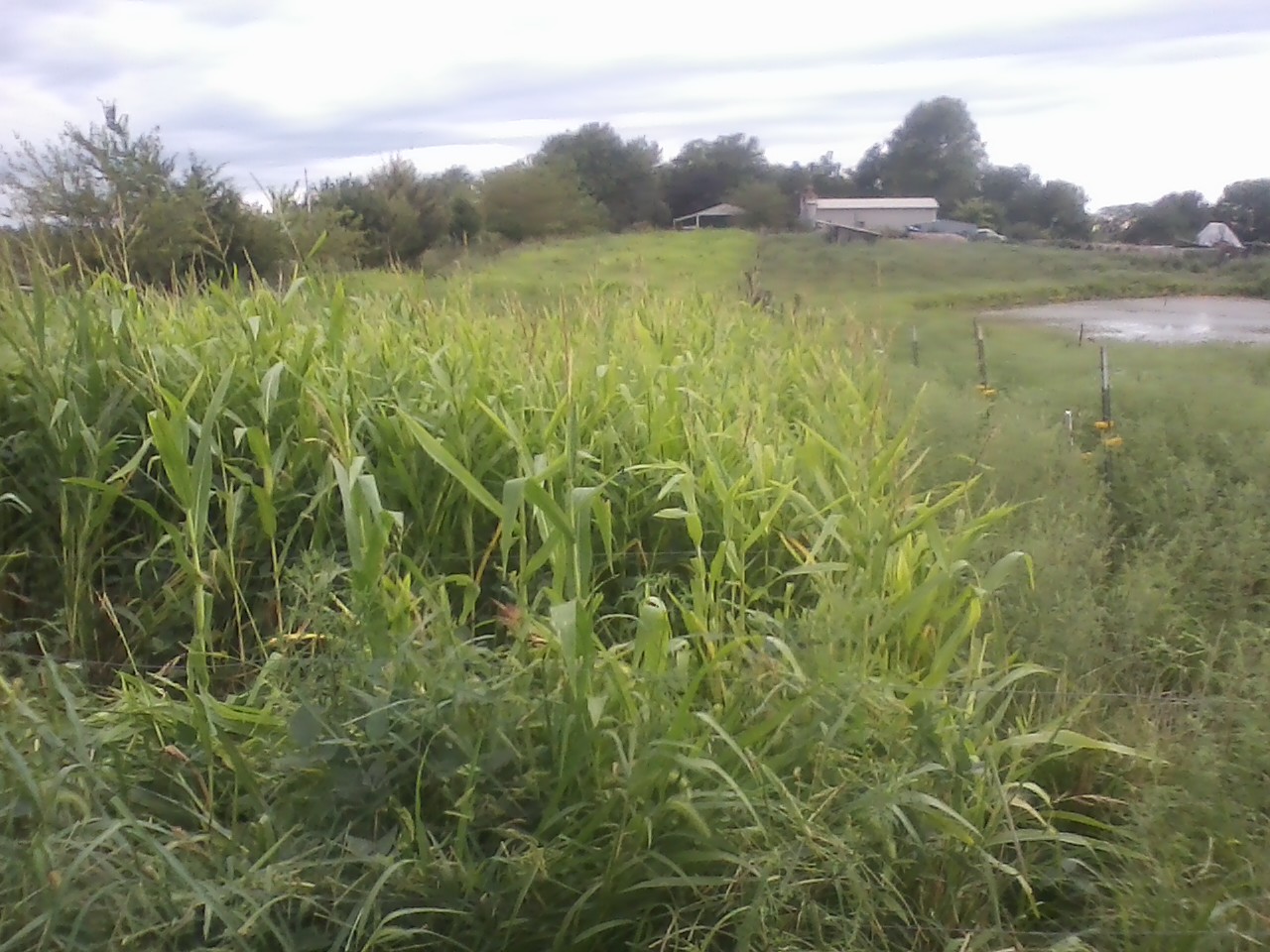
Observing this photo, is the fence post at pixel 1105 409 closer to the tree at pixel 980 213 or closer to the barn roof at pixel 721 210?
the tree at pixel 980 213

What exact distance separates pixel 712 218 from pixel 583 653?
3.29 meters

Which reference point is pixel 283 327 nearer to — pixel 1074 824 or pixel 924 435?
pixel 924 435

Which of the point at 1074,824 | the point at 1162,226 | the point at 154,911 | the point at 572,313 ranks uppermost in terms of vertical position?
the point at 1162,226

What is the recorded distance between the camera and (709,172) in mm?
4484

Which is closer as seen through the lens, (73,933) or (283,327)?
(73,933)

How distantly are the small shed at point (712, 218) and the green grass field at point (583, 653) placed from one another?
1300 mm

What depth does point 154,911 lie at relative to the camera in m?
1.51

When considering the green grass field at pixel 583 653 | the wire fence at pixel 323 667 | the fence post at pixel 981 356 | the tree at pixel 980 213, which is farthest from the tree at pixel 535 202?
the wire fence at pixel 323 667

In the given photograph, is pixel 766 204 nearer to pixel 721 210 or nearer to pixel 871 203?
pixel 721 210

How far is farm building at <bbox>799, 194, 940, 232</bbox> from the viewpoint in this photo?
4.25m

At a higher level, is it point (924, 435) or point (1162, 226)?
point (1162, 226)

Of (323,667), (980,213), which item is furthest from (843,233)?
(323,667)

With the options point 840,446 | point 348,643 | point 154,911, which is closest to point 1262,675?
point 840,446

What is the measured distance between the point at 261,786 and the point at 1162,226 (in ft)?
12.2
